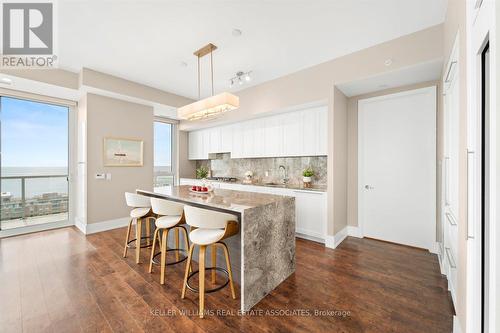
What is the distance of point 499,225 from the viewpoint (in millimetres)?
896

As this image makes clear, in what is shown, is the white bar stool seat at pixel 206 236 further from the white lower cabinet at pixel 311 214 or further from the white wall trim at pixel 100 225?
the white wall trim at pixel 100 225

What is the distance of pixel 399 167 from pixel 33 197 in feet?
22.9

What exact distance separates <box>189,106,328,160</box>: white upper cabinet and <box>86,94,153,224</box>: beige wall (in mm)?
1691

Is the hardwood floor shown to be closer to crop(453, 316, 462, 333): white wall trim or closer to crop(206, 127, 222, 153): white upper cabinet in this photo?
crop(453, 316, 462, 333): white wall trim

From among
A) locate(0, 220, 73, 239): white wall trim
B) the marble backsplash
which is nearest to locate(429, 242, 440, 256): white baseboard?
the marble backsplash

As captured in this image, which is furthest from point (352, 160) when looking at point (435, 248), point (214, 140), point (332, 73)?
point (214, 140)

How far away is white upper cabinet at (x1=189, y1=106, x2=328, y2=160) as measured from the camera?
3.87 meters

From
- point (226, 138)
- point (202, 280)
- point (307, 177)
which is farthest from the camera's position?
point (226, 138)

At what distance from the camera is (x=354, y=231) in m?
3.91

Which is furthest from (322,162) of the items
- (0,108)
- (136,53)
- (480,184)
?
(0,108)

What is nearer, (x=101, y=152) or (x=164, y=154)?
(x=101, y=152)

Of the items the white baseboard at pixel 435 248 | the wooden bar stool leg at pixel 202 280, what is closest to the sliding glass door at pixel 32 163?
the wooden bar stool leg at pixel 202 280

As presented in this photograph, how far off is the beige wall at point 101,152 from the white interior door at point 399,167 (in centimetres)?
467

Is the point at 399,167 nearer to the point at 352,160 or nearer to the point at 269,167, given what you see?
the point at 352,160
